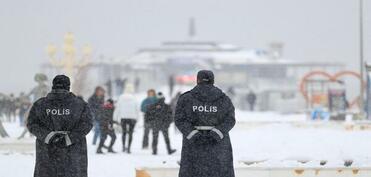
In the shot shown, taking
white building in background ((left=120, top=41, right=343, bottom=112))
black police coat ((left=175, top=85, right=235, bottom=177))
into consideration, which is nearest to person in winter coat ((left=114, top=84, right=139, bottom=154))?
black police coat ((left=175, top=85, right=235, bottom=177))

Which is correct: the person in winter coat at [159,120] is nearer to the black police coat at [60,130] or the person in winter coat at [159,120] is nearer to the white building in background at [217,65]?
the black police coat at [60,130]

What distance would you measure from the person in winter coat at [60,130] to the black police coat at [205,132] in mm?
849

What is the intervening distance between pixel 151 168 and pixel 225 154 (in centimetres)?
285

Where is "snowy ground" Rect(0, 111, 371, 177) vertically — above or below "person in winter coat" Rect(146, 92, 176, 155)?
below

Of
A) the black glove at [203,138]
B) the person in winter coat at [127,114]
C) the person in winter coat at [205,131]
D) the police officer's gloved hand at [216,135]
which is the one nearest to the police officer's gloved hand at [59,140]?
the person in winter coat at [205,131]

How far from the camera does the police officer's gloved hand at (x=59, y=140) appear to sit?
777cm

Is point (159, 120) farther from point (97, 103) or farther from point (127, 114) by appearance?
point (97, 103)

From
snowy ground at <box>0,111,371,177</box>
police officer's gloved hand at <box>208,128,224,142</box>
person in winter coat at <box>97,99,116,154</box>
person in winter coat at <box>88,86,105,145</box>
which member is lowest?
snowy ground at <box>0,111,371,177</box>

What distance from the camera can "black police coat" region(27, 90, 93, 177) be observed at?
7.80 meters

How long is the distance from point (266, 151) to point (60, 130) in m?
9.68

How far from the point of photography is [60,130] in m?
7.84

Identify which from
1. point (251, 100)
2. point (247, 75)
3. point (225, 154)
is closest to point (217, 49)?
point (247, 75)

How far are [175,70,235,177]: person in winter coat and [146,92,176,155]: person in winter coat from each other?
340 inches

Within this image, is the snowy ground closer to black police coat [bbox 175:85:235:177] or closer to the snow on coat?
the snow on coat
